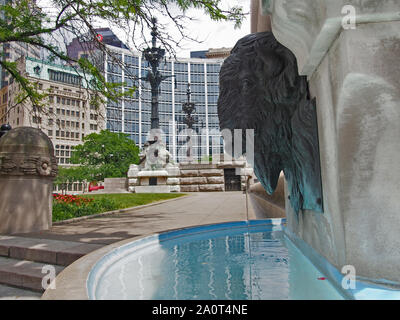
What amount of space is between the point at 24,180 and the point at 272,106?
5136mm

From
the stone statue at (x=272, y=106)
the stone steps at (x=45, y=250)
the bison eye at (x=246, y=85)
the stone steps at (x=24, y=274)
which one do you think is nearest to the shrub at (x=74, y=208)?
the stone steps at (x=45, y=250)

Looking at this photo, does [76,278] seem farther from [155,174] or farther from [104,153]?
[104,153]

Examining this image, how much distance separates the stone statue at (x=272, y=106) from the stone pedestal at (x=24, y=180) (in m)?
4.39

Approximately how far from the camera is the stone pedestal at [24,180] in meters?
5.30

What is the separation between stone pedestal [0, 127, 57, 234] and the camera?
5.30m

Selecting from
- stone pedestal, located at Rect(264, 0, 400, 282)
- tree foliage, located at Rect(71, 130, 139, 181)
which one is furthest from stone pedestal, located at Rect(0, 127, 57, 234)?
tree foliage, located at Rect(71, 130, 139, 181)

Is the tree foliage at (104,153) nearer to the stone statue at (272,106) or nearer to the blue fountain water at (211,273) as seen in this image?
the blue fountain water at (211,273)

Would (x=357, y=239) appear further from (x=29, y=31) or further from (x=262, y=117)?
(x=29, y=31)

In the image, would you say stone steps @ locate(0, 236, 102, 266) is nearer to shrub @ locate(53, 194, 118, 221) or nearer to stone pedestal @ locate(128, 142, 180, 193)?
shrub @ locate(53, 194, 118, 221)

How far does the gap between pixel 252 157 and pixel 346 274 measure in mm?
1721

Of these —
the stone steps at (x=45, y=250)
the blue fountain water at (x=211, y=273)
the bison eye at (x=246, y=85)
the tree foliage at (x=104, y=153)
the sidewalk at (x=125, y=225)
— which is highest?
the tree foliage at (x=104, y=153)

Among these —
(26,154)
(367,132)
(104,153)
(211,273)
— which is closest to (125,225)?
(26,154)

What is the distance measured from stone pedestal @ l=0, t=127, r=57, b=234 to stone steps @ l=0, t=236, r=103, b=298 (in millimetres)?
1042
